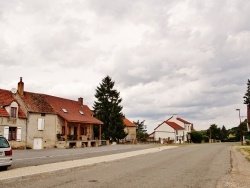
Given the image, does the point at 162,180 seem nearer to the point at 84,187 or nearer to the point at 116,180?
the point at 116,180

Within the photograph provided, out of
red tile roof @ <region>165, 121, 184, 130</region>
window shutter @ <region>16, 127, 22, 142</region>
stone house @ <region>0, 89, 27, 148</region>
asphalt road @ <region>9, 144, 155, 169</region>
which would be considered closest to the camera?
asphalt road @ <region>9, 144, 155, 169</region>

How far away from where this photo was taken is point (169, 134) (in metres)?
85.4

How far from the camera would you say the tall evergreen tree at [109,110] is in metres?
60.6

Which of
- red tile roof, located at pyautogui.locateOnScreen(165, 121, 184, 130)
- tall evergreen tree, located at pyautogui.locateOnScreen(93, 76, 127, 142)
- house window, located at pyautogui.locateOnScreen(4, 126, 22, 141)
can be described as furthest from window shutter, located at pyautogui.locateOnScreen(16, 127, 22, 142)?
red tile roof, located at pyautogui.locateOnScreen(165, 121, 184, 130)

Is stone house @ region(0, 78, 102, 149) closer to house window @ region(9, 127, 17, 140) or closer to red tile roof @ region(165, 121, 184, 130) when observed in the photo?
house window @ region(9, 127, 17, 140)

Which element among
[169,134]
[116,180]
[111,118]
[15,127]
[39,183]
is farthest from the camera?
[169,134]

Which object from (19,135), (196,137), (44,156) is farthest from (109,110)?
(44,156)

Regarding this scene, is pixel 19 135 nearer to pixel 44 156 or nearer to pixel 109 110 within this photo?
pixel 44 156

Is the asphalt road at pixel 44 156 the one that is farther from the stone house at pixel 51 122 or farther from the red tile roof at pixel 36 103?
the red tile roof at pixel 36 103

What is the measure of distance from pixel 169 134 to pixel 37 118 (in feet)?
162

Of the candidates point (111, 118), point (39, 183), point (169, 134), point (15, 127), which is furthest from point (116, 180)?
point (169, 134)

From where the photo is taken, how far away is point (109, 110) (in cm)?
6188

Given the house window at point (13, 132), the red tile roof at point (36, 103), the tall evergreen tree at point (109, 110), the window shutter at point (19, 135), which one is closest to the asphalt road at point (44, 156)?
the house window at point (13, 132)

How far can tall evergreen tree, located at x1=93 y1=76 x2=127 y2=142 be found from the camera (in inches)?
2387
